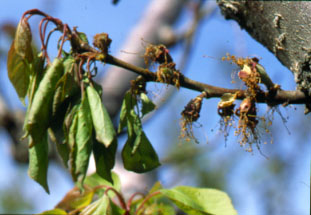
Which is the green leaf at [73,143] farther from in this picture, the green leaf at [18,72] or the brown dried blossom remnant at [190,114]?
the brown dried blossom remnant at [190,114]

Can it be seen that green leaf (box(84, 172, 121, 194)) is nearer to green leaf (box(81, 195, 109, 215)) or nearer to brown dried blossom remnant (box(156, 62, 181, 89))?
green leaf (box(81, 195, 109, 215))

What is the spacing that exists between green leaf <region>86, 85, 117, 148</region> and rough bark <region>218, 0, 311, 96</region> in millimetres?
400

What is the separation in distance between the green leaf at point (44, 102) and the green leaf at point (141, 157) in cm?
17

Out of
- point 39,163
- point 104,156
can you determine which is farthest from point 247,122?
point 39,163

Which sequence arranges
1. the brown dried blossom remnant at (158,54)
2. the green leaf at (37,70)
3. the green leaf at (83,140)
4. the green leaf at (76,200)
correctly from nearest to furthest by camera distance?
the green leaf at (83,140)
the green leaf at (37,70)
the brown dried blossom remnant at (158,54)
the green leaf at (76,200)

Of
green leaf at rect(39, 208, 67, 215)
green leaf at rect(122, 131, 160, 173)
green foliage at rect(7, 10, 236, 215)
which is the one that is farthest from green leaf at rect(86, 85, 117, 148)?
green leaf at rect(39, 208, 67, 215)

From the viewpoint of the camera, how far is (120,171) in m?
2.68

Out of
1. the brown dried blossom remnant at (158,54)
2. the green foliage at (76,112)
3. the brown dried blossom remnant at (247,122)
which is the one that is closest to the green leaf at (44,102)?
the green foliage at (76,112)

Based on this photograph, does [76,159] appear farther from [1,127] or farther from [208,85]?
[1,127]

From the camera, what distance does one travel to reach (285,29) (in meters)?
A: 0.90

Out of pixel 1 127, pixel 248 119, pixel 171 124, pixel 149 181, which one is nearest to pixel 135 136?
pixel 248 119

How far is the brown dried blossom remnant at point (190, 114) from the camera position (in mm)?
875

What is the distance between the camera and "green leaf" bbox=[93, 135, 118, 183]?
0.75 meters

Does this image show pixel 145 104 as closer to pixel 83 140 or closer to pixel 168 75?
pixel 168 75
